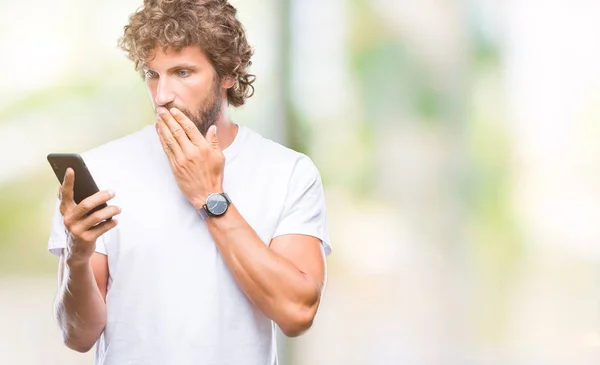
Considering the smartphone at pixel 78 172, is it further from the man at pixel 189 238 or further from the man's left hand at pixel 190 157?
the man's left hand at pixel 190 157

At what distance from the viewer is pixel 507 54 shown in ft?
8.41

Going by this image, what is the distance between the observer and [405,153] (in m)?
2.64

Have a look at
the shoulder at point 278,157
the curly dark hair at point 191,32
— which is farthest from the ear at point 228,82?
the shoulder at point 278,157

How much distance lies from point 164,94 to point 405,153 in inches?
49.2

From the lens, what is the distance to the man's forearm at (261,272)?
56.8 inches

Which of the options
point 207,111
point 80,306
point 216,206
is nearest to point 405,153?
point 207,111

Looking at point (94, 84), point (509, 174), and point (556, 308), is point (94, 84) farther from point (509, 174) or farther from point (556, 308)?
point (556, 308)

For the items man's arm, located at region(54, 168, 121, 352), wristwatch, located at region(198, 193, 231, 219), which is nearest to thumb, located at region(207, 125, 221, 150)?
wristwatch, located at region(198, 193, 231, 219)

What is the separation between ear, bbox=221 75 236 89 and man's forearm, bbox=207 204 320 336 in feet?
1.01

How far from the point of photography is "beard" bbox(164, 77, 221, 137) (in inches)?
61.2

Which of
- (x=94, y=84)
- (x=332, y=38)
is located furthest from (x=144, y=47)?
(x=332, y=38)

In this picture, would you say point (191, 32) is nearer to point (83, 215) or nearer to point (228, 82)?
point (228, 82)

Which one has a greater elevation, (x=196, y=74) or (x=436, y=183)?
(x=196, y=74)

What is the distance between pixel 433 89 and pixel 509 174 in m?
0.34
